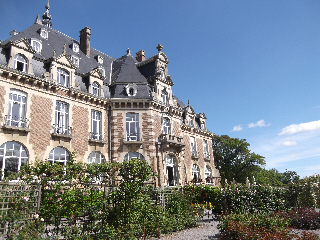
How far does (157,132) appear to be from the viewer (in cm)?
2161

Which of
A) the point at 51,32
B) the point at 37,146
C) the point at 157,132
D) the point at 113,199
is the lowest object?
the point at 113,199

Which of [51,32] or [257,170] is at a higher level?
[51,32]

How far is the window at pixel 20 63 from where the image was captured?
16083 millimetres

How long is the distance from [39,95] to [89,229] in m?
11.7

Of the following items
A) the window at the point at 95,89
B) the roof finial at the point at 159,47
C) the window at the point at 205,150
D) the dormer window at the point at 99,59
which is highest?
the roof finial at the point at 159,47

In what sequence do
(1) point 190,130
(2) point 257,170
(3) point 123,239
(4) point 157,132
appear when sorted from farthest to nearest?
(2) point 257,170 < (1) point 190,130 < (4) point 157,132 < (3) point 123,239

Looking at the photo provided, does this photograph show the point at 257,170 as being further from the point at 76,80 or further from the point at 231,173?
the point at 76,80

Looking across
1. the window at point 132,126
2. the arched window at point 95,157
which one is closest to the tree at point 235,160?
the window at point 132,126

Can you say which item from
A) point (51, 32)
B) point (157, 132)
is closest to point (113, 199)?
point (157, 132)

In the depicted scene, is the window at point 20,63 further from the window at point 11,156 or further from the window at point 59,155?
the window at point 59,155

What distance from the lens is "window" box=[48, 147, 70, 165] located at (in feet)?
54.6

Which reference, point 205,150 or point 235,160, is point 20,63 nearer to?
point 205,150

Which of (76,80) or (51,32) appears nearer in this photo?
(76,80)

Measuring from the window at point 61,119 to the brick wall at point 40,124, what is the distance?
628 millimetres
